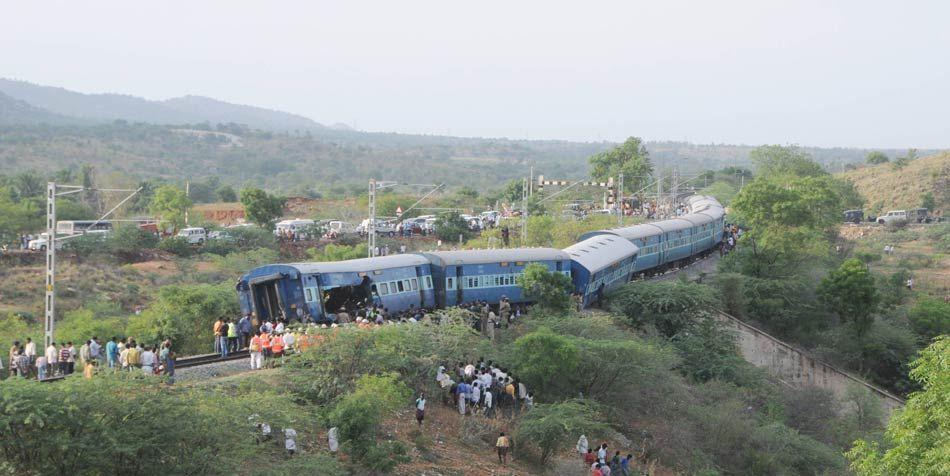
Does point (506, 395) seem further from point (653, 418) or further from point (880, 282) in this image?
point (880, 282)

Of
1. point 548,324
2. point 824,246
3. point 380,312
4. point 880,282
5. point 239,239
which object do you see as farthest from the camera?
point 239,239

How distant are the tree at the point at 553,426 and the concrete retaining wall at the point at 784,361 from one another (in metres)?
20.2

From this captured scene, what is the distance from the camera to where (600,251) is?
43.7 meters

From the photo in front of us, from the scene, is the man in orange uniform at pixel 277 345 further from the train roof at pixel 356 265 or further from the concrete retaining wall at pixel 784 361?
the concrete retaining wall at pixel 784 361

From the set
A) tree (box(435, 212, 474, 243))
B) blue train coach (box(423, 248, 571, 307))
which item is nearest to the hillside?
tree (box(435, 212, 474, 243))

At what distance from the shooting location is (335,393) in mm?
23734

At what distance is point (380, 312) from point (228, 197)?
8233 cm

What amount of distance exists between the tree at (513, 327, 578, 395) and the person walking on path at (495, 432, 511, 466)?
412 cm

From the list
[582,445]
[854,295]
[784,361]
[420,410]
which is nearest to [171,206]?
[784,361]

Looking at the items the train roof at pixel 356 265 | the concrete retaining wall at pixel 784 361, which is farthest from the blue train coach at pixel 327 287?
the concrete retaining wall at pixel 784 361

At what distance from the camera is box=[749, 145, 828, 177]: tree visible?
107 m

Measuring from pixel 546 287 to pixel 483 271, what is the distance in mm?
2473

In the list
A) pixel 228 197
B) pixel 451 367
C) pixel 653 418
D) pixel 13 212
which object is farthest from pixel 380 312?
pixel 228 197

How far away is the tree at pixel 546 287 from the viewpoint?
36125mm
